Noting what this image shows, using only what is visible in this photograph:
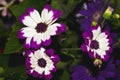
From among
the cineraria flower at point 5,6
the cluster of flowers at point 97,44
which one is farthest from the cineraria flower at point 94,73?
the cineraria flower at point 5,6

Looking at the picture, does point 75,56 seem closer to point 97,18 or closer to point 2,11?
point 97,18

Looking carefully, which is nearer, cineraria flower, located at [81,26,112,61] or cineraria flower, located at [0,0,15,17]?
cineraria flower, located at [81,26,112,61]

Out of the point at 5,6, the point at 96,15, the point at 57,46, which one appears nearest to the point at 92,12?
the point at 96,15

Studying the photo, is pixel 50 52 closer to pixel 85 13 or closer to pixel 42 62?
pixel 42 62

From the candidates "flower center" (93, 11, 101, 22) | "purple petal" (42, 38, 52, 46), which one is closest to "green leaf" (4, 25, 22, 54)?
"purple petal" (42, 38, 52, 46)

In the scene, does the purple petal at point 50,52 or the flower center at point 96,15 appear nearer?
the purple petal at point 50,52

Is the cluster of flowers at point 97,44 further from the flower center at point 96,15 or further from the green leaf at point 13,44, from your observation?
the green leaf at point 13,44

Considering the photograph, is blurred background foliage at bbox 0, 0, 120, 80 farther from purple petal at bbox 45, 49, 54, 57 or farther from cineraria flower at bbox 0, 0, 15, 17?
cineraria flower at bbox 0, 0, 15, 17
